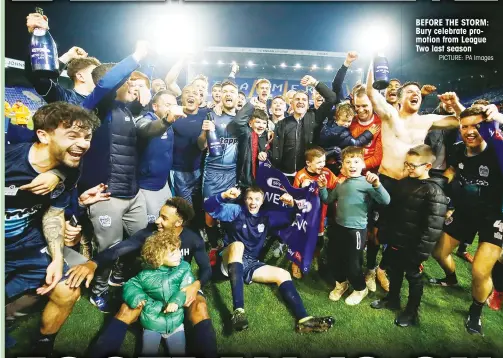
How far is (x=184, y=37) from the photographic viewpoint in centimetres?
285

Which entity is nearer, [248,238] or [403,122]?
[403,122]

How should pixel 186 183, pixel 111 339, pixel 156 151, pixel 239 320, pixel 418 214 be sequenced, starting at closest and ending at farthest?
1. pixel 111 339
2. pixel 239 320
3. pixel 418 214
4. pixel 156 151
5. pixel 186 183

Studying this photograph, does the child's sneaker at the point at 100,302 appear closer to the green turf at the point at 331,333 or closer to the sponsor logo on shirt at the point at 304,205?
the green turf at the point at 331,333

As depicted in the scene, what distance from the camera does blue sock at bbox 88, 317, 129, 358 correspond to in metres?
2.54

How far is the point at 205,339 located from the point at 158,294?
0.49m

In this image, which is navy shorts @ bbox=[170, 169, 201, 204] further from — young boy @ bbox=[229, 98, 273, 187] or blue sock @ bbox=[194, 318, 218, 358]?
blue sock @ bbox=[194, 318, 218, 358]

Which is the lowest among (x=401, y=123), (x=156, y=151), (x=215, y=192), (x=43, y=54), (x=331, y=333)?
(x=331, y=333)

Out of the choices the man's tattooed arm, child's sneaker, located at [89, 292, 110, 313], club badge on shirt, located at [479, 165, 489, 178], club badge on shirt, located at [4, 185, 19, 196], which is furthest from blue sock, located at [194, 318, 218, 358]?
club badge on shirt, located at [479, 165, 489, 178]

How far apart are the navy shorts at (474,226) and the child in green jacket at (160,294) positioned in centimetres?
224

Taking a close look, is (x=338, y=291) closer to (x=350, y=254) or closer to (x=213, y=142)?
(x=350, y=254)

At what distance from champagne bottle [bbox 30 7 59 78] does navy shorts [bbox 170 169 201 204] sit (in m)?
1.22

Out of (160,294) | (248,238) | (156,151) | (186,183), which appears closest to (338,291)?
(248,238)

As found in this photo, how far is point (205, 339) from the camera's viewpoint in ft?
8.42

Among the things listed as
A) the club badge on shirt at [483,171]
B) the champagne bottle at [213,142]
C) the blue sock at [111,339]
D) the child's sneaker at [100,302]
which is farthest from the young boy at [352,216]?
the child's sneaker at [100,302]
